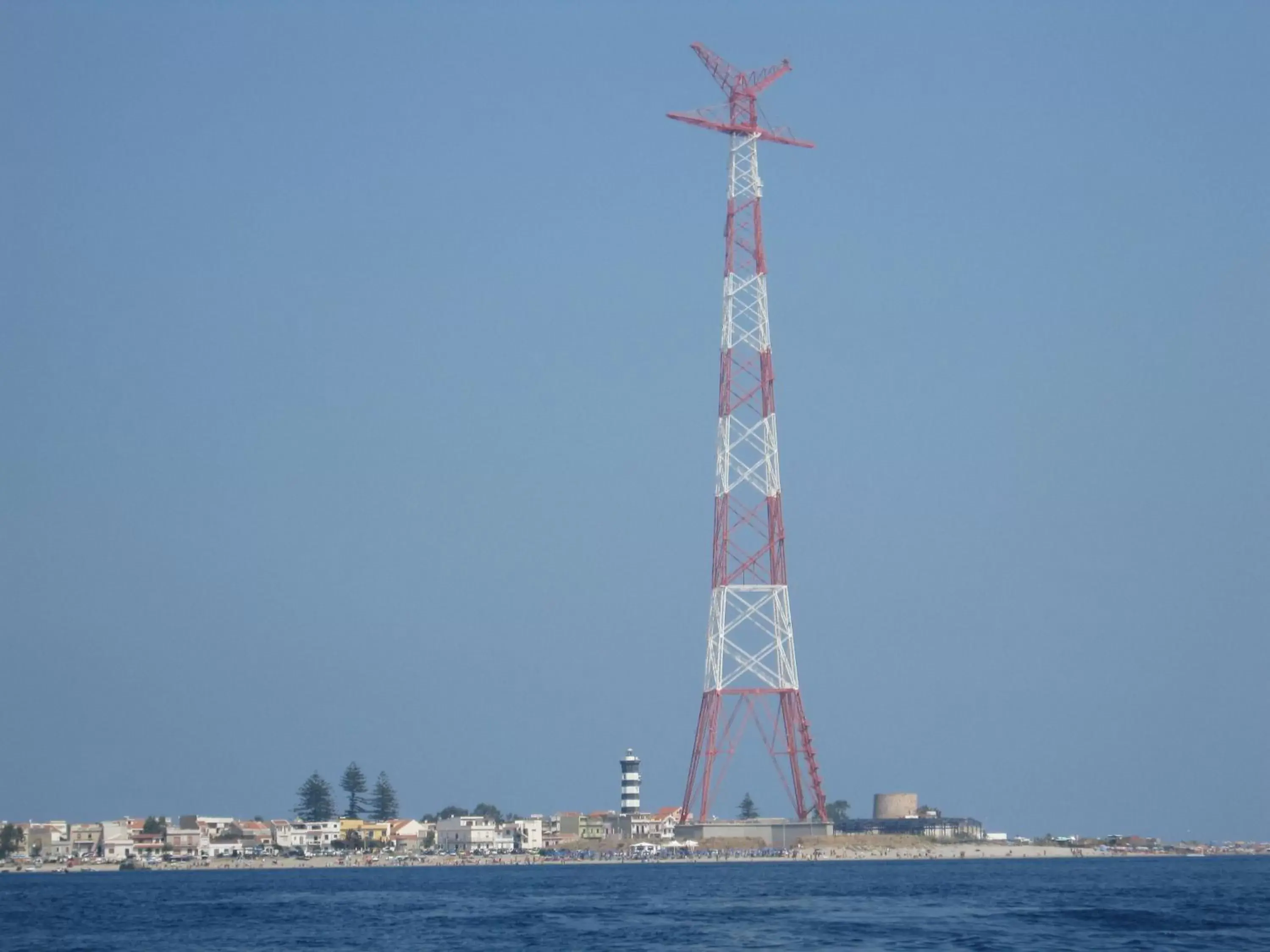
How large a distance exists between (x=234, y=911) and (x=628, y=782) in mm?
76608

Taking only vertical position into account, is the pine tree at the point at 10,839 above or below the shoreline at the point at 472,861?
above

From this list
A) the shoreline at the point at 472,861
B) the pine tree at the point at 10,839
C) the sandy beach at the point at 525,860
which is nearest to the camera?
the sandy beach at the point at 525,860

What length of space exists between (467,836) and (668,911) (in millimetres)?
82483

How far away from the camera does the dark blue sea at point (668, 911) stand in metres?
51.5

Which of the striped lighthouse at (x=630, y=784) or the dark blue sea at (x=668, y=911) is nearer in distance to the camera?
the dark blue sea at (x=668, y=911)

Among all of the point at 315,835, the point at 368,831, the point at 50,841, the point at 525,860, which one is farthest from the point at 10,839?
the point at 525,860

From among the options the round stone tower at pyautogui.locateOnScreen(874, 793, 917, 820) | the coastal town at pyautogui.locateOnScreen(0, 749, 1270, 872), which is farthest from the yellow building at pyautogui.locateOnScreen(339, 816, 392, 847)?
the round stone tower at pyautogui.locateOnScreen(874, 793, 917, 820)

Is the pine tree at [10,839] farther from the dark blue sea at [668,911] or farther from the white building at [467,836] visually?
the dark blue sea at [668,911]

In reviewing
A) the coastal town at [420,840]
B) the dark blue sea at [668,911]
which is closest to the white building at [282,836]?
the coastal town at [420,840]

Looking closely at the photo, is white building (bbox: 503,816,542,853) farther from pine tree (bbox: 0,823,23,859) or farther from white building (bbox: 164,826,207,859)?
pine tree (bbox: 0,823,23,859)

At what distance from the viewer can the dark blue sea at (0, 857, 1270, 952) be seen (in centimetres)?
5150

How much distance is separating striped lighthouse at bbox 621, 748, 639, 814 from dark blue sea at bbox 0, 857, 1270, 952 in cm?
3695

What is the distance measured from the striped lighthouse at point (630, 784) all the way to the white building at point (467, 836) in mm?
7499

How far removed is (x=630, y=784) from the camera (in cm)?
14300
